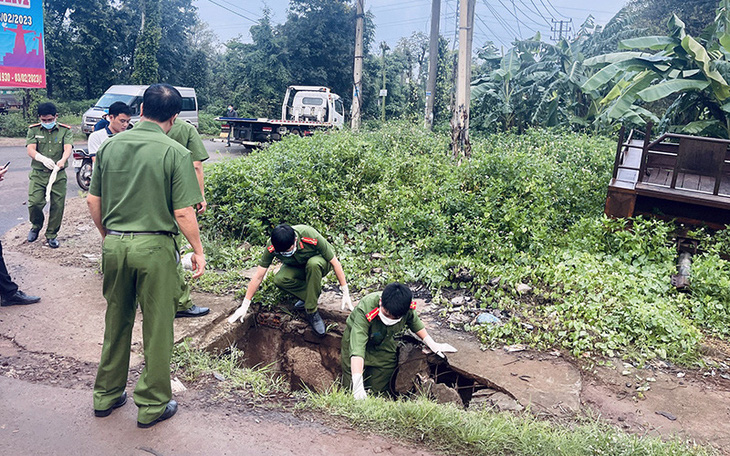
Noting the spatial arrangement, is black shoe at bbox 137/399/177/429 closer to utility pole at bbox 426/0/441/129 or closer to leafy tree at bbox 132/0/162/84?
utility pole at bbox 426/0/441/129

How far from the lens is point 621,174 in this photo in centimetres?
697

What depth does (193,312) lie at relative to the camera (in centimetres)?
453

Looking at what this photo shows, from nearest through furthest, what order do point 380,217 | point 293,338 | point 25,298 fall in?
1. point 25,298
2. point 293,338
3. point 380,217

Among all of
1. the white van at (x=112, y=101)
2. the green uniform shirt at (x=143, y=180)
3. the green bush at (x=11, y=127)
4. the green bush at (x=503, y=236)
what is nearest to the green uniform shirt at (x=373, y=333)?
the green bush at (x=503, y=236)

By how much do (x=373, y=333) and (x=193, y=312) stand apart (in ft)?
5.11

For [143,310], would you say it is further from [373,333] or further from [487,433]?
[487,433]

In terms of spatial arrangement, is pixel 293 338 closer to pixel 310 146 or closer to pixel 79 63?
pixel 310 146

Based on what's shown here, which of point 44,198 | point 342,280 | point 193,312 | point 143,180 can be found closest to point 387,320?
point 342,280

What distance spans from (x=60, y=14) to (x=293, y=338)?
2529cm

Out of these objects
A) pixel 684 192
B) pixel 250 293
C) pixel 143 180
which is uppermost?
pixel 143 180

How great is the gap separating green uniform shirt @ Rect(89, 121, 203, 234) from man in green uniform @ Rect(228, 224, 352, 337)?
4.76ft

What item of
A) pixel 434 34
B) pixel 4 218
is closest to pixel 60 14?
pixel 434 34

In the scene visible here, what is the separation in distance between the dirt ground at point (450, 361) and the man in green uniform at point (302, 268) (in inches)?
20.2

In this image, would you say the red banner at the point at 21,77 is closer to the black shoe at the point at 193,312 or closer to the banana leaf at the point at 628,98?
the black shoe at the point at 193,312
